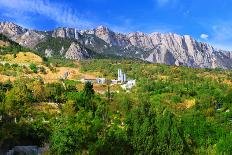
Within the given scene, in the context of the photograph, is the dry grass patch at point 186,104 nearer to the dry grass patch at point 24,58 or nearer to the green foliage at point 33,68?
the green foliage at point 33,68

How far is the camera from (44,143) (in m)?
54.0

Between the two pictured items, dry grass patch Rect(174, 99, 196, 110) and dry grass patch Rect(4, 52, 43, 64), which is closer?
dry grass patch Rect(174, 99, 196, 110)

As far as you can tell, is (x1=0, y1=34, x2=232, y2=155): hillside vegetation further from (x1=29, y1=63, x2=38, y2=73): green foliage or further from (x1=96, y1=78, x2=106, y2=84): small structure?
(x1=96, y1=78, x2=106, y2=84): small structure

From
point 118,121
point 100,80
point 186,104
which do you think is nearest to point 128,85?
point 100,80

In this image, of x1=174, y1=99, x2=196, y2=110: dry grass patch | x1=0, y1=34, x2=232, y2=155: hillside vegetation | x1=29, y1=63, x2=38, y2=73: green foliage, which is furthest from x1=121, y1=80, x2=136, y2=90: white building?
x1=29, y1=63, x2=38, y2=73: green foliage

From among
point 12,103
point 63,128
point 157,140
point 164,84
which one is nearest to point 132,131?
point 157,140

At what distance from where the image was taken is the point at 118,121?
7938 cm

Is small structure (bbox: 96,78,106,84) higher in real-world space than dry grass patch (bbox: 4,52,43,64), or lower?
lower

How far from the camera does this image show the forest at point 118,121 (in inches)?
2061

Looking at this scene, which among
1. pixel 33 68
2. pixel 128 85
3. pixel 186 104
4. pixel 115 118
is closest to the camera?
pixel 115 118

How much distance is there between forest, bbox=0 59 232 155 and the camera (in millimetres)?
52344

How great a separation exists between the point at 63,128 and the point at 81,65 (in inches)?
5825

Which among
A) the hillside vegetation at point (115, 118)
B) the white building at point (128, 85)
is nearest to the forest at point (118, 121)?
the hillside vegetation at point (115, 118)

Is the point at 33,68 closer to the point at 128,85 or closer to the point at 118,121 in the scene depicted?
the point at 128,85
